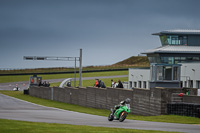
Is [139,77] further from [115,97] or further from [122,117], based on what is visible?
[122,117]

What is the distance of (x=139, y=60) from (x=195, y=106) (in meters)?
149

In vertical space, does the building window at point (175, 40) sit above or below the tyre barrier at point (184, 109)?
above

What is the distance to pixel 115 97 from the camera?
108 feet

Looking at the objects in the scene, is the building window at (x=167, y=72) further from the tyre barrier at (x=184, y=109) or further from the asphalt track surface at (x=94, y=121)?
the asphalt track surface at (x=94, y=121)

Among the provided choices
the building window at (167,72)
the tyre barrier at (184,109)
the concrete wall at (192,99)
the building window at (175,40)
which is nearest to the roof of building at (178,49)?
the building window at (175,40)

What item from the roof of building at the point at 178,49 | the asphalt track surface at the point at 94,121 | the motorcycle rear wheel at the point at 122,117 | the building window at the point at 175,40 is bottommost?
the asphalt track surface at the point at 94,121

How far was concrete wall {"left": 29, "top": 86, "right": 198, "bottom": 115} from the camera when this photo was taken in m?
24.3

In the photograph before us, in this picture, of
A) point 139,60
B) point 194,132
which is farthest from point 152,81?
point 139,60

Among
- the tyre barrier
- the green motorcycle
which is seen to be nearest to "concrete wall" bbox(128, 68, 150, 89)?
the tyre barrier

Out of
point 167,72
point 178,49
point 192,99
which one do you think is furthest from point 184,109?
point 178,49

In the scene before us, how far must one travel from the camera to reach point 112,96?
110 feet

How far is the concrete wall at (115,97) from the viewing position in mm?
24266

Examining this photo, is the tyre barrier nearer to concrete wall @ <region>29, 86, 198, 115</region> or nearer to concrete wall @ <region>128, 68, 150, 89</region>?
concrete wall @ <region>29, 86, 198, 115</region>

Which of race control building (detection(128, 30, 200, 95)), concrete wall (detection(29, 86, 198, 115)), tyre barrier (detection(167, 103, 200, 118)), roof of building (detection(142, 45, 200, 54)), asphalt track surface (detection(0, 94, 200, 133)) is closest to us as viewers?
asphalt track surface (detection(0, 94, 200, 133))
